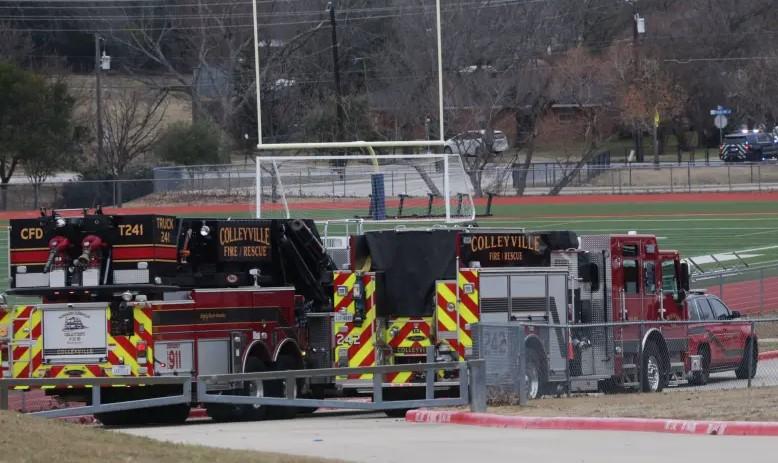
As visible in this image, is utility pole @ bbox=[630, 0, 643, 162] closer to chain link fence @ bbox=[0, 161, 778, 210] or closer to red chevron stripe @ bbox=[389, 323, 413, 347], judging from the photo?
chain link fence @ bbox=[0, 161, 778, 210]

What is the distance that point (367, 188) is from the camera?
2411 cm

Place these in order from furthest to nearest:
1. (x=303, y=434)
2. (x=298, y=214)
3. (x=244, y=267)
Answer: (x=298, y=214) < (x=244, y=267) < (x=303, y=434)

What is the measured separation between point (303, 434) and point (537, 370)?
13.3 ft

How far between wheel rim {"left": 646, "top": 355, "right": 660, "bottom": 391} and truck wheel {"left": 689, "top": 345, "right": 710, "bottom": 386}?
167 centimetres

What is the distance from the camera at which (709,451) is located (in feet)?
42.5

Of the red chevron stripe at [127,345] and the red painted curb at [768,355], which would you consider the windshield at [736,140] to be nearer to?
the red painted curb at [768,355]

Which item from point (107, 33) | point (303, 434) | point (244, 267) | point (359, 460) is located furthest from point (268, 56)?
point (107, 33)

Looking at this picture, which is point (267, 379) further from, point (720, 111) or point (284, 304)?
point (720, 111)

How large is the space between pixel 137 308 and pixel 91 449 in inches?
232

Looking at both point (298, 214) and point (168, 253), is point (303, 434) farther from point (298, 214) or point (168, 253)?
point (298, 214)

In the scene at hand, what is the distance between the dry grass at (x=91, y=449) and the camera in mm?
11148

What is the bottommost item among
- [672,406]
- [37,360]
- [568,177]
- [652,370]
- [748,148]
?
[672,406]

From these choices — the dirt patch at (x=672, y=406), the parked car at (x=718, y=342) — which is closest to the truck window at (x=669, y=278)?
the parked car at (x=718, y=342)

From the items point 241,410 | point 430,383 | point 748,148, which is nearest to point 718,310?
point 430,383
